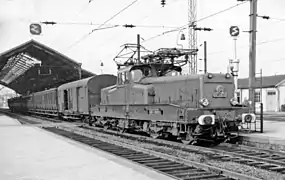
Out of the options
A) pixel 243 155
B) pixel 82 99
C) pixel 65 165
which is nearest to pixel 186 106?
pixel 243 155

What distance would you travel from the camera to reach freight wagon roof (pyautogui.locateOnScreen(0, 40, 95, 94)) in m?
39.9

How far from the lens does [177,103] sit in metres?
13.4

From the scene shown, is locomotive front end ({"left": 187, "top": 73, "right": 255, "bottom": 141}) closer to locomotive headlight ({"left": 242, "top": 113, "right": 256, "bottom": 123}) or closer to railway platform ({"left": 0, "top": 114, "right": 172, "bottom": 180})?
locomotive headlight ({"left": 242, "top": 113, "right": 256, "bottom": 123})

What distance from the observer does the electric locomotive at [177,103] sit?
12305 millimetres

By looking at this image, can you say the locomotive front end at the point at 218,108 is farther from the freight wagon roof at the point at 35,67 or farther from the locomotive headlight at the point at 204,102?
the freight wagon roof at the point at 35,67

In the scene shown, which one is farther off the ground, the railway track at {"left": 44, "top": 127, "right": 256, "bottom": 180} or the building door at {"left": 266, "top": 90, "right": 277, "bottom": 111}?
the building door at {"left": 266, "top": 90, "right": 277, "bottom": 111}

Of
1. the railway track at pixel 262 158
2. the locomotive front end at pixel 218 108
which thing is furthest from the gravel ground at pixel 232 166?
the locomotive front end at pixel 218 108

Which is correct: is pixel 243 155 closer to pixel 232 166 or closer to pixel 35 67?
pixel 232 166

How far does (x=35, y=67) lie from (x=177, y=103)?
4419 centimetres

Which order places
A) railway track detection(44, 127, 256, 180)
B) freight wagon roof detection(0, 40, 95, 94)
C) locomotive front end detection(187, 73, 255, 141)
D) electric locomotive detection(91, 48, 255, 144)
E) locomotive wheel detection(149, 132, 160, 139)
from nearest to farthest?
railway track detection(44, 127, 256, 180), locomotive front end detection(187, 73, 255, 141), electric locomotive detection(91, 48, 255, 144), locomotive wheel detection(149, 132, 160, 139), freight wagon roof detection(0, 40, 95, 94)

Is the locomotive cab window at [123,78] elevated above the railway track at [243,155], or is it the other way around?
the locomotive cab window at [123,78]

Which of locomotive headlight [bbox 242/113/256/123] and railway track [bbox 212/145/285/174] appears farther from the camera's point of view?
locomotive headlight [bbox 242/113/256/123]

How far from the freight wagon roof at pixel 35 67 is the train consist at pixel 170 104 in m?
22.3

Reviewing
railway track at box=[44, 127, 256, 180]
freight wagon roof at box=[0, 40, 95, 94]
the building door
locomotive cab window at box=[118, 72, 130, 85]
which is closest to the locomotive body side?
locomotive cab window at box=[118, 72, 130, 85]
